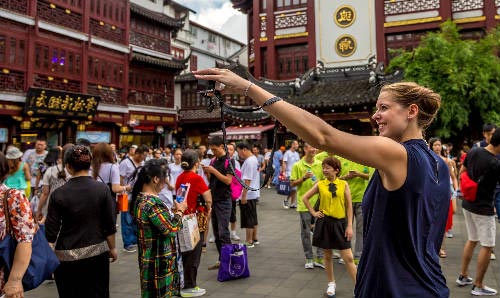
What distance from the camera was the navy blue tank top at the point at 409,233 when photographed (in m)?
1.75

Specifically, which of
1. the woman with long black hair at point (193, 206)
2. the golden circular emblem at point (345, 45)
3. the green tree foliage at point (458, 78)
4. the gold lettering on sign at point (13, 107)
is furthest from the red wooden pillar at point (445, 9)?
the gold lettering on sign at point (13, 107)

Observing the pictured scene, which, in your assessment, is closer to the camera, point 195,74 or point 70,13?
point 195,74

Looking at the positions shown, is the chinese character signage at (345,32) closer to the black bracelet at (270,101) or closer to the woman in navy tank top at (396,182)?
the woman in navy tank top at (396,182)

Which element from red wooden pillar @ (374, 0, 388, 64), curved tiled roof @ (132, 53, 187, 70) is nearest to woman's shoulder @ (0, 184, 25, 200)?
red wooden pillar @ (374, 0, 388, 64)

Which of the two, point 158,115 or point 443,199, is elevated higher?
point 158,115

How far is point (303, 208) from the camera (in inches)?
252

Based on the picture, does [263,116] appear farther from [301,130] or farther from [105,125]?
[301,130]

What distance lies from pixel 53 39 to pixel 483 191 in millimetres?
21666

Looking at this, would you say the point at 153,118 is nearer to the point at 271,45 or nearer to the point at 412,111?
the point at 271,45

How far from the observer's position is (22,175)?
22.9 feet

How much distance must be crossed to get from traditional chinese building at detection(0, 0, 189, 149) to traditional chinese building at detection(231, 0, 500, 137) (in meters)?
8.58

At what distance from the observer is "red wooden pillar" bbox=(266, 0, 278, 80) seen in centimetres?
2230

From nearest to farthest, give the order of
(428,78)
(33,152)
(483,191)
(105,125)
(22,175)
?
(483,191), (22,175), (33,152), (428,78), (105,125)

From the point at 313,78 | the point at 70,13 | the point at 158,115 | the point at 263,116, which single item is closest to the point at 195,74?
the point at 263,116
